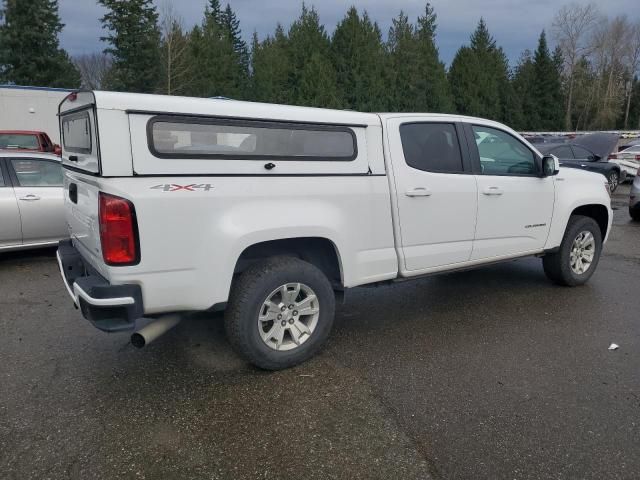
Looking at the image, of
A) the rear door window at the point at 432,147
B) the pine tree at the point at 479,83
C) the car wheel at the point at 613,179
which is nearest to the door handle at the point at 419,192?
the rear door window at the point at 432,147

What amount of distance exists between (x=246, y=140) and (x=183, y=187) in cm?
56

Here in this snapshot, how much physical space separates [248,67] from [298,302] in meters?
49.4

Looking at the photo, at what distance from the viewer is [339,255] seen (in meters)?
3.96

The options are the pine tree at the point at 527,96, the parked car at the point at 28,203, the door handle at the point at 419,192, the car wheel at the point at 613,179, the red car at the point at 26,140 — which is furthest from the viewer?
the pine tree at the point at 527,96

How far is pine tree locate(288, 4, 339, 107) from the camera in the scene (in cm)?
3688

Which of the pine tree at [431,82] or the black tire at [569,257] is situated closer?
the black tire at [569,257]

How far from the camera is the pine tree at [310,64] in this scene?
36.9m

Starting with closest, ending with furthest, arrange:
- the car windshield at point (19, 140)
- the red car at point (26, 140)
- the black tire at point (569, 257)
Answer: the black tire at point (569, 257) < the car windshield at point (19, 140) < the red car at point (26, 140)

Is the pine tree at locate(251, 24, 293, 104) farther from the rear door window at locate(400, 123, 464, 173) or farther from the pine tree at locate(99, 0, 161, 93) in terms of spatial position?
the rear door window at locate(400, 123, 464, 173)

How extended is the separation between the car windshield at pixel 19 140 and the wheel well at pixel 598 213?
14.0 meters

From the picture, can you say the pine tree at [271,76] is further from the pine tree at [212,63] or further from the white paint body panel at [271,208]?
the white paint body panel at [271,208]

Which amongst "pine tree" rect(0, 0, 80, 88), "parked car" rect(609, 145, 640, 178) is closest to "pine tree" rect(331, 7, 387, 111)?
"pine tree" rect(0, 0, 80, 88)

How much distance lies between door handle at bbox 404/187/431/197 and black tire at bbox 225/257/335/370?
0.99 metres

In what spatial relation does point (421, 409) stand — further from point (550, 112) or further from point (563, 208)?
point (550, 112)
